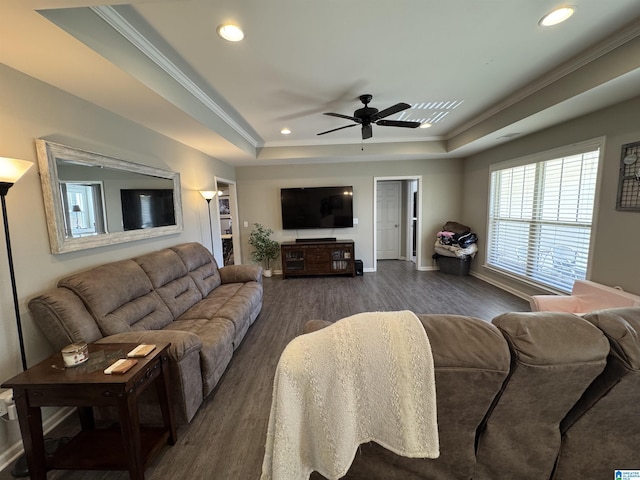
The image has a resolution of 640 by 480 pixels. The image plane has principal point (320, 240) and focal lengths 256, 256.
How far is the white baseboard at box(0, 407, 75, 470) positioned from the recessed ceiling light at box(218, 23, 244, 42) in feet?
9.46

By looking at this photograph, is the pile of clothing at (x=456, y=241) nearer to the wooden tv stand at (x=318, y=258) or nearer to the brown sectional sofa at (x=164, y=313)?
the wooden tv stand at (x=318, y=258)

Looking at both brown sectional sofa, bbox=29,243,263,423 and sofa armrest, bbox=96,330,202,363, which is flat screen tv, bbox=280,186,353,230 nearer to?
brown sectional sofa, bbox=29,243,263,423

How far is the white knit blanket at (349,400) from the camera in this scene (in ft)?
2.70

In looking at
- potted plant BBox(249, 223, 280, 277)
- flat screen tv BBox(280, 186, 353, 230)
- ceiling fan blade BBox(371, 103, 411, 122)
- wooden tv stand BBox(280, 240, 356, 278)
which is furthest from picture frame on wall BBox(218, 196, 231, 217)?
ceiling fan blade BBox(371, 103, 411, 122)

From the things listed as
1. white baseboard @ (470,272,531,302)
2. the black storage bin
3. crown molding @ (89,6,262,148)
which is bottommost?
white baseboard @ (470,272,531,302)

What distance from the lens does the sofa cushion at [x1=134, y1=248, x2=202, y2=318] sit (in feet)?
7.95

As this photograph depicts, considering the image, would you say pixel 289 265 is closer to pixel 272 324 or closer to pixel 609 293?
pixel 272 324

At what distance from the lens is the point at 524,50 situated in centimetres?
215

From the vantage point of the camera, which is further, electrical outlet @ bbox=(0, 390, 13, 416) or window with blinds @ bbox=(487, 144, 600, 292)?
window with blinds @ bbox=(487, 144, 600, 292)

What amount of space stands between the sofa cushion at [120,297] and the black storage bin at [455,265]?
4.98 m

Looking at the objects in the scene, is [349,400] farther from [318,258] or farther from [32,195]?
[318,258]

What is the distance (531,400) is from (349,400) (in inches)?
25.4

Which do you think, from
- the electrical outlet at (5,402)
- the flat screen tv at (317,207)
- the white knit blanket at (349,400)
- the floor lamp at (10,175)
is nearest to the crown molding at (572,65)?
the flat screen tv at (317,207)

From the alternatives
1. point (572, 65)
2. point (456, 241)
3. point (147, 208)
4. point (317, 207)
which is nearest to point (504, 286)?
point (456, 241)
